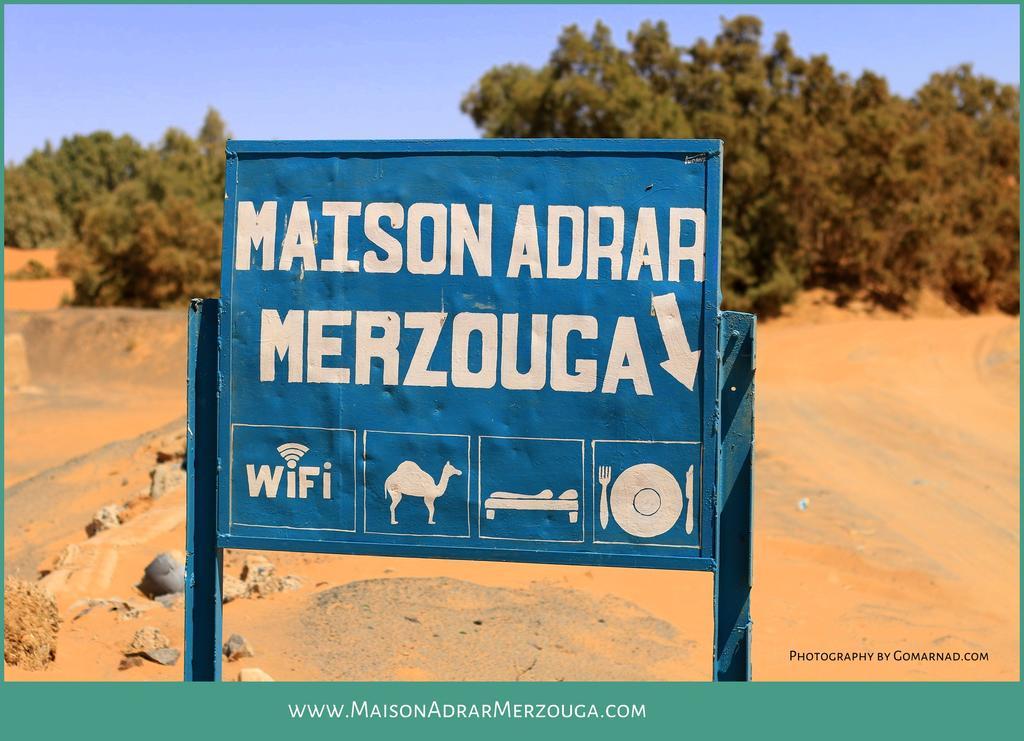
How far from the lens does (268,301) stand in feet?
15.3

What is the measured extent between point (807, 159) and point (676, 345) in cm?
2433

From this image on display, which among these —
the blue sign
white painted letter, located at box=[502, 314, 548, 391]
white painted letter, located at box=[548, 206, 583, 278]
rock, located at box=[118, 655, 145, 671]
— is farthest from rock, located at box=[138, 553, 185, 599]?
white painted letter, located at box=[548, 206, 583, 278]

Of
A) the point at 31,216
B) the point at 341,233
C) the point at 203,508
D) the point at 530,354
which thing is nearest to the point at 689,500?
the point at 530,354

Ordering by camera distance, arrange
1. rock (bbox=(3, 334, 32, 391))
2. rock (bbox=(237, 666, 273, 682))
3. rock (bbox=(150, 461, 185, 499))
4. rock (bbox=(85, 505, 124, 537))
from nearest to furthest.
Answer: rock (bbox=(237, 666, 273, 682)), rock (bbox=(85, 505, 124, 537)), rock (bbox=(150, 461, 185, 499)), rock (bbox=(3, 334, 32, 391))

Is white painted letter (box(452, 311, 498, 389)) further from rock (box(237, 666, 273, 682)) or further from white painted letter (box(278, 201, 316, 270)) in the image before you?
rock (box(237, 666, 273, 682))

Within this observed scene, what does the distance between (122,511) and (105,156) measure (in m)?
60.0

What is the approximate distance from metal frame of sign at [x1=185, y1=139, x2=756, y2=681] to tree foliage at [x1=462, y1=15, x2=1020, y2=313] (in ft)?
77.5

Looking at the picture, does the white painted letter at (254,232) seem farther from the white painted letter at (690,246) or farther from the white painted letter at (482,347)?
the white painted letter at (690,246)

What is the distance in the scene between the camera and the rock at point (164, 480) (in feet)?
36.2

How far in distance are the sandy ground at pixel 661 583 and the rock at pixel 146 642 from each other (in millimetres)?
89

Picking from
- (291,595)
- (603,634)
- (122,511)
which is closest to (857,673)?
(603,634)

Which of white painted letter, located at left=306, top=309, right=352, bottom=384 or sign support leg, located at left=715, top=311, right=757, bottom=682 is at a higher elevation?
white painted letter, located at left=306, top=309, right=352, bottom=384

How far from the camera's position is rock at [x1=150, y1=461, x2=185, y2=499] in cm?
1105

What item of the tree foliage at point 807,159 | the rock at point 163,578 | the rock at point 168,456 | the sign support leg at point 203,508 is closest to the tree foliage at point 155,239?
the tree foliage at point 807,159
